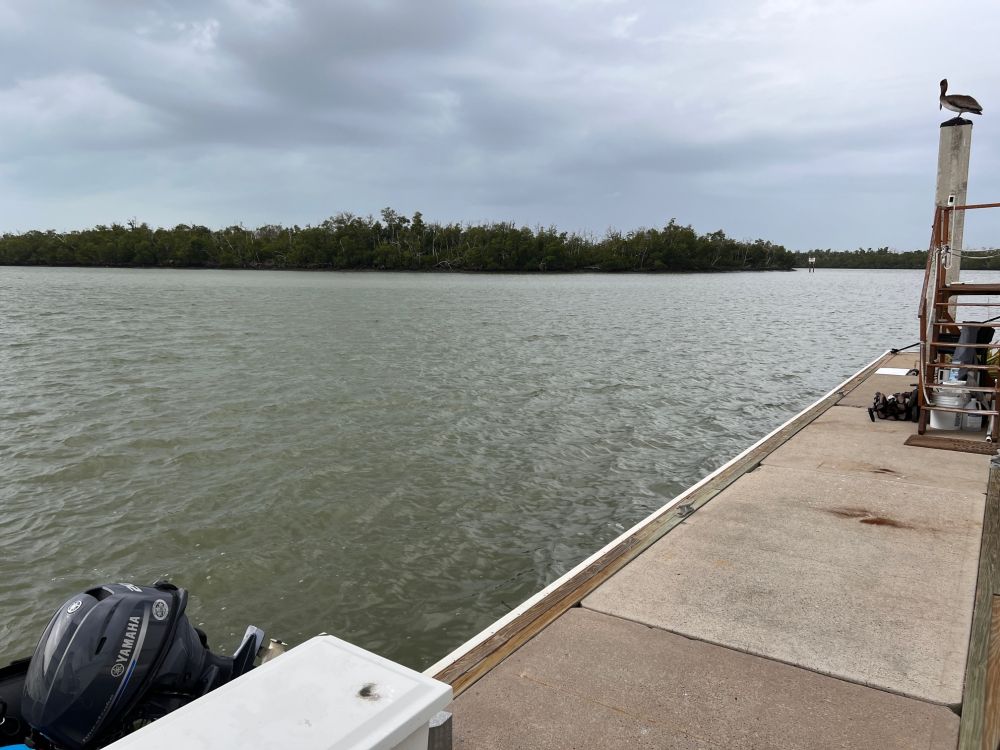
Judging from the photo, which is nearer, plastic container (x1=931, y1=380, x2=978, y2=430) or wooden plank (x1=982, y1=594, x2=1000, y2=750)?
wooden plank (x1=982, y1=594, x2=1000, y2=750)

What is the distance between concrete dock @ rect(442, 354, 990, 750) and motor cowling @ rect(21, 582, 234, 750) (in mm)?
1091

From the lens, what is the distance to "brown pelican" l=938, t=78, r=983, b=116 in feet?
24.6

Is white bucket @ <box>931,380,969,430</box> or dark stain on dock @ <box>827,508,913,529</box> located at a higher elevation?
white bucket @ <box>931,380,969,430</box>

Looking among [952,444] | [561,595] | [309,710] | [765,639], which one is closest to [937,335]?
[952,444]

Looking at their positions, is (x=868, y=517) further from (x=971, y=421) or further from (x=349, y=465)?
(x=349, y=465)

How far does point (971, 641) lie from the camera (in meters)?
3.14

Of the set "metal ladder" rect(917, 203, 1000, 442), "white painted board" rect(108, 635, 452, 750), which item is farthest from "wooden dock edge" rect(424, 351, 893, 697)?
"metal ladder" rect(917, 203, 1000, 442)

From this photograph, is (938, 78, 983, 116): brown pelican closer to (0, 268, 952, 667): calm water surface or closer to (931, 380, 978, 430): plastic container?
(931, 380, 978, 430): plastic container

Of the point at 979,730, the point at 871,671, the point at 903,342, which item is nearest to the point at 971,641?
the point at 871,671

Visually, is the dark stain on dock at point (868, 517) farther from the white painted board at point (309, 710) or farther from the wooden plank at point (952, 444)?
the white painted board at point (309, 710)

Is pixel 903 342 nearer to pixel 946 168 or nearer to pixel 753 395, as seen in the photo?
pixel 753 395

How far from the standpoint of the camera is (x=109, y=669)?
2197mm

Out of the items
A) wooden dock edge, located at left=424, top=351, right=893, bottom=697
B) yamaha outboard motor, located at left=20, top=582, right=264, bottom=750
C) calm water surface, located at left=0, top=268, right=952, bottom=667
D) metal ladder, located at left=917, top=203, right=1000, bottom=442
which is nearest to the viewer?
yamaha outboard motor, located at left=20, top=582, right=264, bottom=750

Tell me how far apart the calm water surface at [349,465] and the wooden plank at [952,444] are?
2285 mm
